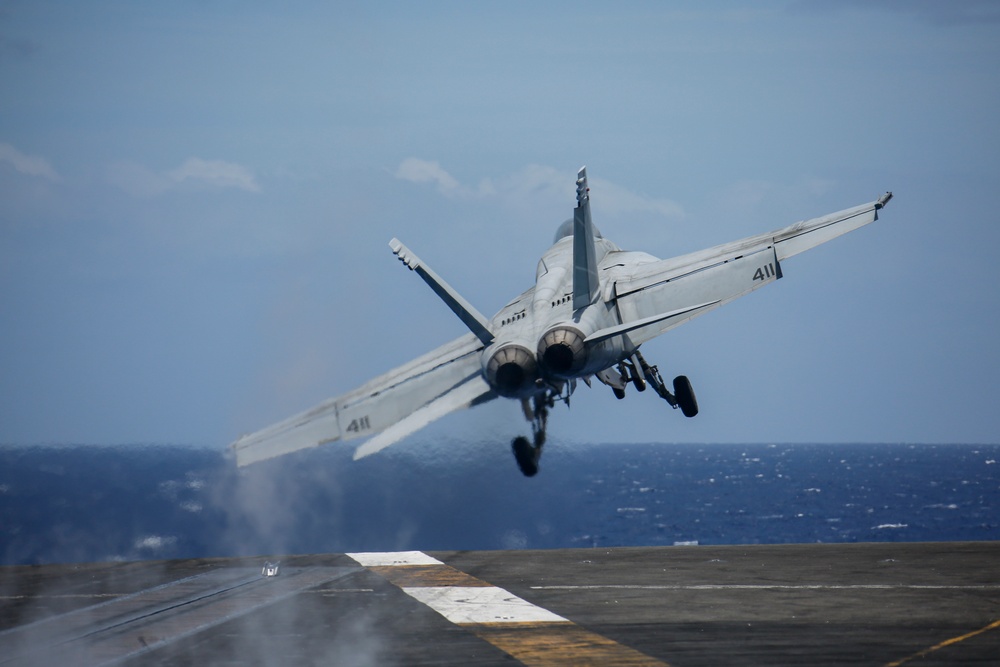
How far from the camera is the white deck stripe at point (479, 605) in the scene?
82.7ft

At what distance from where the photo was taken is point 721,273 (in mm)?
24844

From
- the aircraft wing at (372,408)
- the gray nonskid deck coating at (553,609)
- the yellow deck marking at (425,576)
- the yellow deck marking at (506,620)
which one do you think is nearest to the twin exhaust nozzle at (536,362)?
the aircraft wing at (372,408)

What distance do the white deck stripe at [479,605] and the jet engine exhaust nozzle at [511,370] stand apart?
5970 millimetres

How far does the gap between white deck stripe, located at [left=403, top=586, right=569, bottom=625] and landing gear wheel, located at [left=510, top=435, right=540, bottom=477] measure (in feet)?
11.5

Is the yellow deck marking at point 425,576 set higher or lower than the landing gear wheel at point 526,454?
lower

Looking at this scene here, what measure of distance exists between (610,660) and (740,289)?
356 inches

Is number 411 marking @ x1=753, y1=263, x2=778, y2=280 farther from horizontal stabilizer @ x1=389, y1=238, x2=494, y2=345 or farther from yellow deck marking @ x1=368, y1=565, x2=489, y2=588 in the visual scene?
yellow deck marking @ x1=368, y1=565, x2=489, y2=588

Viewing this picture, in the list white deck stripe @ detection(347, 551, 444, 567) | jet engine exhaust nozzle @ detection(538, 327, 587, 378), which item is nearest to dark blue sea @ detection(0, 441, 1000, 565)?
white deck stripe @ detection(347, 551, 444, 567)

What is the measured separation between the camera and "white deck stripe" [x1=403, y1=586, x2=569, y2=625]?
25.2 metres

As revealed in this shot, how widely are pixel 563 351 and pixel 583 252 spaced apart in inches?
86.9

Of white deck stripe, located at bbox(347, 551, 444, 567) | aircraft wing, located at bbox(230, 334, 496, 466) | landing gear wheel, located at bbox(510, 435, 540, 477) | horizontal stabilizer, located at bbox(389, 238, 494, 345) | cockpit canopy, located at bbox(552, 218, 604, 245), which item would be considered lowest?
white deck stripe, located at bbox(347, 551, 444, 567)

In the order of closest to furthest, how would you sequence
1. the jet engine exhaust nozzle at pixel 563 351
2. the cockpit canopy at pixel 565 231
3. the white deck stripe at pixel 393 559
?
1. the jet engine exhaust nozzle at pixel 563 351
2. the cockpit canopy at pixel 565 231
3. the white deck stripe at pixel 393 559

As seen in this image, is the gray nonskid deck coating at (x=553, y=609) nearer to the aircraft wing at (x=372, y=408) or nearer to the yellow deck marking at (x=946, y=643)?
the yellow deck marking at (x=946, y=643)

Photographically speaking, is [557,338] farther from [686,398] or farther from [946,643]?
[946,643]
